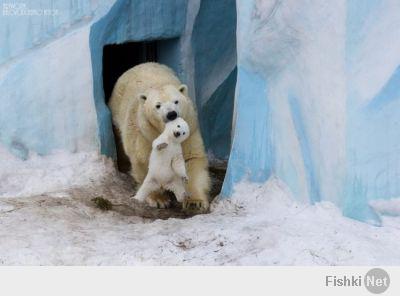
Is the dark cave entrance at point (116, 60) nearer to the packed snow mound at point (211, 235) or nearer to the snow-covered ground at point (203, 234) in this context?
the snow-covered ground at point (203, 234)

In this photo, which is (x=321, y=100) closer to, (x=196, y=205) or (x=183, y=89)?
(x=196, y=205)

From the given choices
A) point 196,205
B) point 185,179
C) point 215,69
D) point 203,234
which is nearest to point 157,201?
point 196,205

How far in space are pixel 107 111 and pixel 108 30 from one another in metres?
Answer: 0.78

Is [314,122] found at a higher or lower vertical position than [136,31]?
lower

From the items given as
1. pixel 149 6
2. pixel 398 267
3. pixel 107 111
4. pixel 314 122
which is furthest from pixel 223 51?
pixel 398 267

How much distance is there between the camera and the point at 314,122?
5398 millimetres

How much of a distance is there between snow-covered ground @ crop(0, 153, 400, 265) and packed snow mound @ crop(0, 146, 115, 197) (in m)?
0.10

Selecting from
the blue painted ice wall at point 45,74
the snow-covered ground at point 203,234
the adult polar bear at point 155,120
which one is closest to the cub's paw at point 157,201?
the adult polar bear at point 155,120

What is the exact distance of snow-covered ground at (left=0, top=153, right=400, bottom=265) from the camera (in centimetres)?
472

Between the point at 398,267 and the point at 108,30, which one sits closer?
the point at 398,267

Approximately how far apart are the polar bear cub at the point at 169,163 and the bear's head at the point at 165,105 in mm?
340

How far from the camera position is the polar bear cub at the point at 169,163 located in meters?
6.00

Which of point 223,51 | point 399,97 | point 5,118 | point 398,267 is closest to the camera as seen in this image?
point 398,267

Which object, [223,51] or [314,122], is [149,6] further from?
[314,122]
